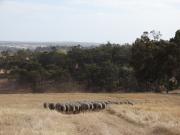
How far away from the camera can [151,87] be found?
194 feet

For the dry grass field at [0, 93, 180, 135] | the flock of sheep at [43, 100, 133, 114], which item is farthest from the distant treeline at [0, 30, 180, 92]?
the dry grass field at [0, 93, 180, 135]

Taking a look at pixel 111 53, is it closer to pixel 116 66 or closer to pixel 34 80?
pixel 116 66

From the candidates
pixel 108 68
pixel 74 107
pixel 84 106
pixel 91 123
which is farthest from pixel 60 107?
pixel 108 68

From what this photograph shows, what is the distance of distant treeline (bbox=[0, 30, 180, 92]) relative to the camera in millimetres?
53844

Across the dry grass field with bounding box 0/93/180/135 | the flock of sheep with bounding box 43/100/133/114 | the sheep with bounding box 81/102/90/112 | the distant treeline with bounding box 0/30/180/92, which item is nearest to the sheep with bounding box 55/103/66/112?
the flock of sheep with bounding box 43/100/133/114

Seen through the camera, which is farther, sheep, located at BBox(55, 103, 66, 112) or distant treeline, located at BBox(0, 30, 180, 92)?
distant treeline, located at BBox(0, 30, 180, 92)

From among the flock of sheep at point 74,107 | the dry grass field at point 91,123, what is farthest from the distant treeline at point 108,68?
the dry grass field at point 91,123

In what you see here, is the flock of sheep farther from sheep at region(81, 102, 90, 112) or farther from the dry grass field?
the dry grass field

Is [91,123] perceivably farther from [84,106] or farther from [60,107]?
[84,106]

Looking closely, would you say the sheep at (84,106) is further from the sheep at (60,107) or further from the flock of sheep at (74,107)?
→ the sheep at (60,107)

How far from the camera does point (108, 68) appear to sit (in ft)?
228

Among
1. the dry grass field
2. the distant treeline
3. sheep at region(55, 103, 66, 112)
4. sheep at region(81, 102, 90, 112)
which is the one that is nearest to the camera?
the dry grass field

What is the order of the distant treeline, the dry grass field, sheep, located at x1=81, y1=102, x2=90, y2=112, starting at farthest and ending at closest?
the distant treeline < sheep, located at x1=81, y1=102, x2=90, y2=112 < the dry grass field

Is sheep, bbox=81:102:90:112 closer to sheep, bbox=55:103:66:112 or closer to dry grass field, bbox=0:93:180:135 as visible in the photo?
sheep, bbox=55:103:66:112
